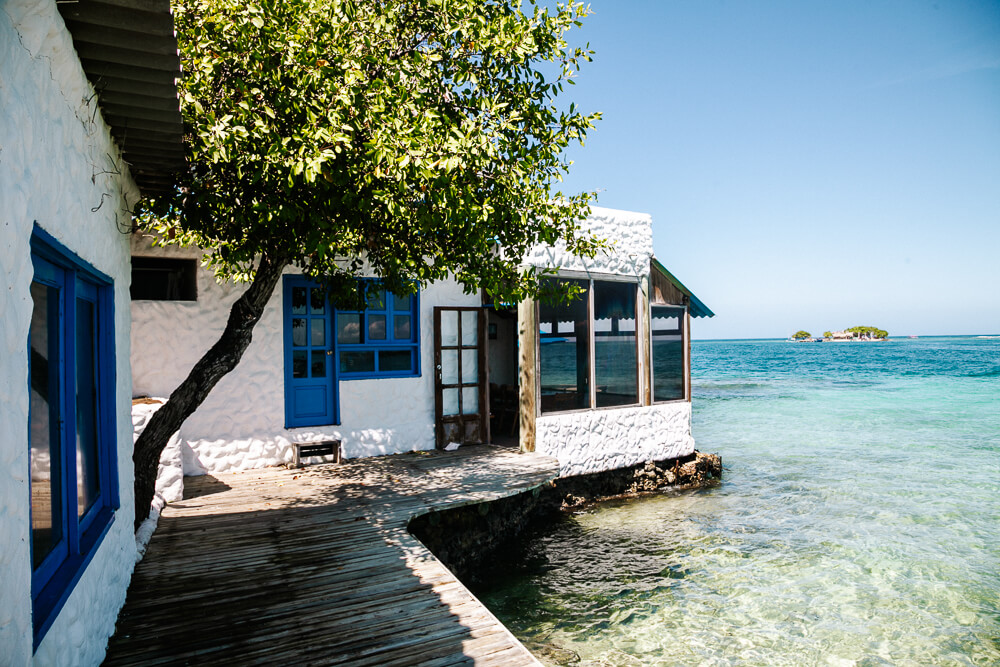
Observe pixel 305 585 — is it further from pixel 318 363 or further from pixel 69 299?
pixel 318 363

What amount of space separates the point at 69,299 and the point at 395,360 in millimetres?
5959

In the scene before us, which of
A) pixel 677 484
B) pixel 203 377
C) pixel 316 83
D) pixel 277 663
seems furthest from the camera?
pixel 677 484

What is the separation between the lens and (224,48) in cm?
463

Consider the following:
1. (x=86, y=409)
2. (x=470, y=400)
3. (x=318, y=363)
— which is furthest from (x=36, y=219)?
(x=470, y=400)

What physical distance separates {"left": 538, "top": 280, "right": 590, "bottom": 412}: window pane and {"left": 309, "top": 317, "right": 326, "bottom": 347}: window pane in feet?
10.5

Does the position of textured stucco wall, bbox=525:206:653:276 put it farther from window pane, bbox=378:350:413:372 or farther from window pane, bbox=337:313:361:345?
window pane, bbox=337:313:361:345

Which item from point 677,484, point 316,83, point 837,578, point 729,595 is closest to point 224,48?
point 316,83

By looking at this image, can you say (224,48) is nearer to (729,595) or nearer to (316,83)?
(316,83)

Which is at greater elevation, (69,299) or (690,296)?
(690,296)

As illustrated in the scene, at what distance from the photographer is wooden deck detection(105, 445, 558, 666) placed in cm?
350

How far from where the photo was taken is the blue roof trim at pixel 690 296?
422 inches

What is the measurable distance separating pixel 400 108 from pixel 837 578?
7861 mm

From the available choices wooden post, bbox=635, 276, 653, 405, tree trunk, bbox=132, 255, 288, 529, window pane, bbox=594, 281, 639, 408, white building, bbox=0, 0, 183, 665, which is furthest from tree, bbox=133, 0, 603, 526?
wooden post, bbox=635, 276, 653, 405

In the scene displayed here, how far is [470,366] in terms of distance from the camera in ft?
30.8
